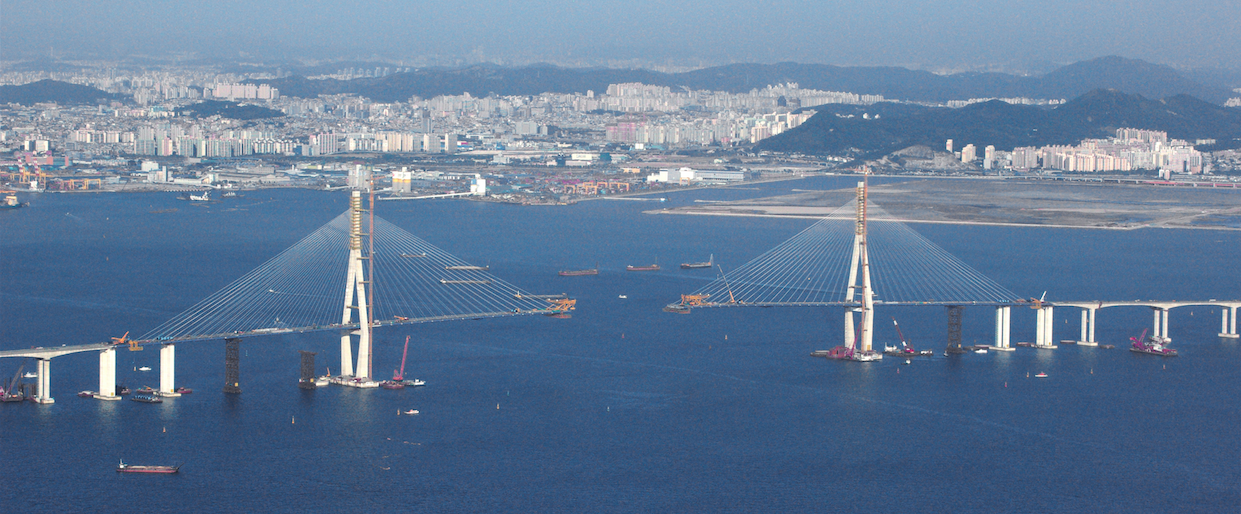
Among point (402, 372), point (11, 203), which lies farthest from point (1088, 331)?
point (11, 203)

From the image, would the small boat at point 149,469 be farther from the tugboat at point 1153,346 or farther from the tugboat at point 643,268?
the tugboat at point 643,268

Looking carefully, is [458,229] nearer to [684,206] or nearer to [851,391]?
[684,206]

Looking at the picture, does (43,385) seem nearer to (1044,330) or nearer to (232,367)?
(232,367)

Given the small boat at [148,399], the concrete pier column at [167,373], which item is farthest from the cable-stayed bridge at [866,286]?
the small boat at [148,399]

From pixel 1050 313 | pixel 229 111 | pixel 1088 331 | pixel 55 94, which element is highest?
pixel 55 94

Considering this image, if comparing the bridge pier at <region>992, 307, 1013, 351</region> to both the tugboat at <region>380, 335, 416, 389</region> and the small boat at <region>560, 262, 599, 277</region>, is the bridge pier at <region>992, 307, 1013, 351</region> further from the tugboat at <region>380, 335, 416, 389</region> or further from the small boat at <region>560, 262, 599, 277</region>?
the small boat at <region>560, 262, 599, 277</region>

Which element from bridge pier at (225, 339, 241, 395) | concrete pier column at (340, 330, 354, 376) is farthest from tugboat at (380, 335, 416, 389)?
bridge pier at (225, 339, 241, 395)

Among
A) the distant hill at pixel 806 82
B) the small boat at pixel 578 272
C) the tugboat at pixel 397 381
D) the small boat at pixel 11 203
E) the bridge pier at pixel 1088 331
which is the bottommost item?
the tugboat at pixel 397 381
